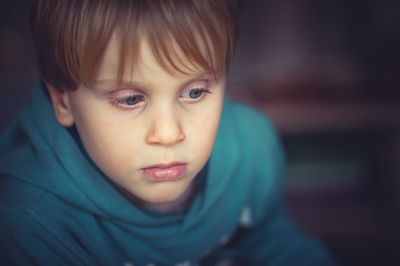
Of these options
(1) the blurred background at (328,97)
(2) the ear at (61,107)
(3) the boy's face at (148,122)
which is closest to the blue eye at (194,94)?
(3) the boy's face at (148,122)

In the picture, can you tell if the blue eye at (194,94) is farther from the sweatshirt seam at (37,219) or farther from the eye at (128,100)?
the sweatshirt seam at (37,219)

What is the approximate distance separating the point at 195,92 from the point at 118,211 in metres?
0.22

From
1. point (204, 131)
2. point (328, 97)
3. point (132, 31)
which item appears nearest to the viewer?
point (132, 31)

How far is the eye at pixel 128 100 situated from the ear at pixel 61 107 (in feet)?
0.35

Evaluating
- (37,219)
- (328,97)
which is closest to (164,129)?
(37,219)

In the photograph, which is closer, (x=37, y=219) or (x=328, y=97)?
(x=37, y=219)

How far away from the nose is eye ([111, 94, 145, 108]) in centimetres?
3

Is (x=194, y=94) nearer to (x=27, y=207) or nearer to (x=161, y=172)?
(x=161, y=172)

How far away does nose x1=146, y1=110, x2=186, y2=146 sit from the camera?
2.14 ft

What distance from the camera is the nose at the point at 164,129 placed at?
65 centimetres

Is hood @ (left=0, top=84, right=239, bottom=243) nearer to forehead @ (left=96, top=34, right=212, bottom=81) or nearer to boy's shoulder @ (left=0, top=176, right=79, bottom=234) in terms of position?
boy's shoulder @ (left=0, top=176, right=79, bottom=234)

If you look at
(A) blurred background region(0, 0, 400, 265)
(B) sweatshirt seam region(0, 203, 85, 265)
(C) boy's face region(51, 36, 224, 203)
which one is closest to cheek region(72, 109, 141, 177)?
(C) boy's face region(51, 36, 224, 203)

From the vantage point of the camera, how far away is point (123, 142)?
68 cm

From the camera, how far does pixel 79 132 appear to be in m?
0.75
